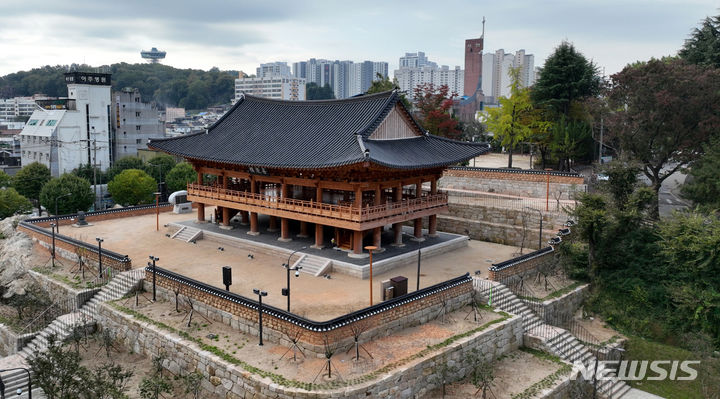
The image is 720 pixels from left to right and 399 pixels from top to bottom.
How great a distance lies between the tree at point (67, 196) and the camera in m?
46.2

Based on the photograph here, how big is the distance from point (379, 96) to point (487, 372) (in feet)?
59.0

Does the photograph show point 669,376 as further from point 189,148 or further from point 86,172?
point 86,172

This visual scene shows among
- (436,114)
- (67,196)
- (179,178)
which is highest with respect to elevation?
(436,114)

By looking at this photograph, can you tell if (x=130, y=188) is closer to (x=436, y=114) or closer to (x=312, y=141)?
(x=312, y=141)

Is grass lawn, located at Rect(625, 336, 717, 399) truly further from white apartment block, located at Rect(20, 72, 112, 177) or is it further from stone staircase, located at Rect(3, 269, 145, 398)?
white apartment block, located at Rect(20, 72, 112, 177)

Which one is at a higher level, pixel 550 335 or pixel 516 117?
pixel 516 117

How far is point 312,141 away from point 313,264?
24.6ft

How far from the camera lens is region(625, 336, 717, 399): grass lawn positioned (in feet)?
71.0

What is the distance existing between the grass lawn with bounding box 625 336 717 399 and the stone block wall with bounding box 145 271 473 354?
8.07 meters

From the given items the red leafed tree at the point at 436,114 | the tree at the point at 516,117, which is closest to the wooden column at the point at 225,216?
the red leafed tree at the point at 436,114

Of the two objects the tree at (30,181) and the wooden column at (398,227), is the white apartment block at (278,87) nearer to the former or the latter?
the tree at (30,181)

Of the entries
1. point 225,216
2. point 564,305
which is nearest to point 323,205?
point 225,216

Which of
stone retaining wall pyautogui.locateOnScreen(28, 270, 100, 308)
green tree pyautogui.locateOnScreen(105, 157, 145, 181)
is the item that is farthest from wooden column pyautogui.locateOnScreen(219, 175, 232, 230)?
green tree pyautogui.locateOnScreen(105, 157, 145, 181)

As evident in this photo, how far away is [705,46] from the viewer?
145ft
